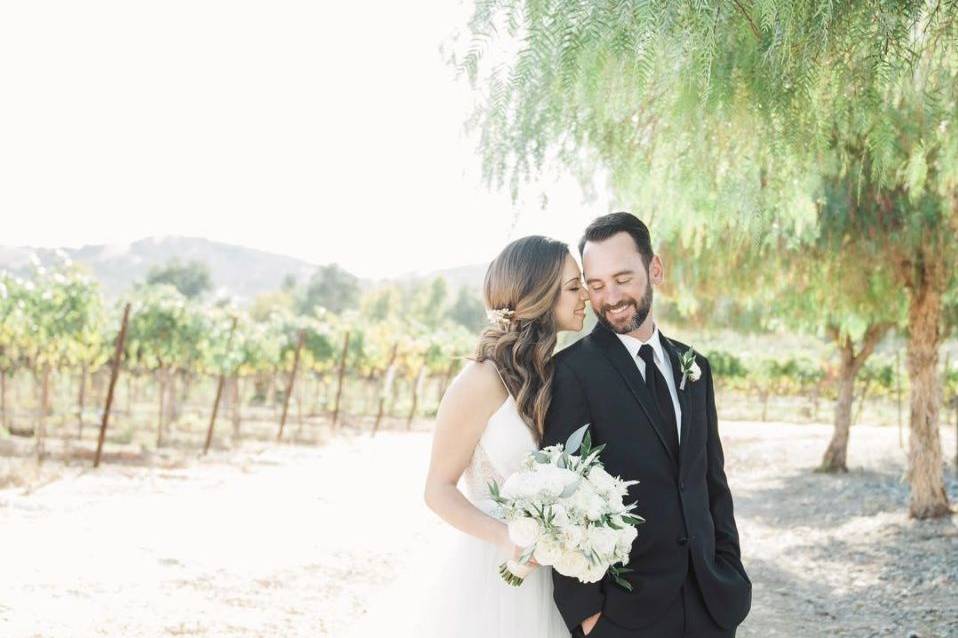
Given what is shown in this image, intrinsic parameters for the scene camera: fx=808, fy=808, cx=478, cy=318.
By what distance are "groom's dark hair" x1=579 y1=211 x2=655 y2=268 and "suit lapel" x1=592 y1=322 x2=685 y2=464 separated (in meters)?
0.31

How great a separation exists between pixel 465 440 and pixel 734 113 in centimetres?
198

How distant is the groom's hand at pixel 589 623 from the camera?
2.26 m

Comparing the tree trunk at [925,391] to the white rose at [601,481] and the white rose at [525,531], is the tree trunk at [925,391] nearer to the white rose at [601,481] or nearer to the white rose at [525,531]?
the white rose at [601,481]

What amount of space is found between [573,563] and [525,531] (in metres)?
0.15

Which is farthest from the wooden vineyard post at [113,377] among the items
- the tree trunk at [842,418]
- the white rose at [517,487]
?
the tree trunk at [842,418]

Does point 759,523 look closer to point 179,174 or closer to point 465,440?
point 465,440

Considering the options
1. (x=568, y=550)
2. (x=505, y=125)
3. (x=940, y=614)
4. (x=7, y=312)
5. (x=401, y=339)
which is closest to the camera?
(x=568, y=550)

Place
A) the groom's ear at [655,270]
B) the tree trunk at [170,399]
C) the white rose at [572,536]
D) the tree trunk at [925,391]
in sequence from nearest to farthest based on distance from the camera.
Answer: the white rose at [572,536], the groom's ear at [655,270], the tree trunk at [925,391], the tree trunk at [170,399]

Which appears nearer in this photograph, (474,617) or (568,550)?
(568,550)

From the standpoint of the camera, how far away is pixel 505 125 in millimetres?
3789

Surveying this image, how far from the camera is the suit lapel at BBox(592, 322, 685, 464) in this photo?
2.36 metres

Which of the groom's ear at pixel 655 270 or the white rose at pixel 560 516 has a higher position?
the groom's ear at pixel 655 270

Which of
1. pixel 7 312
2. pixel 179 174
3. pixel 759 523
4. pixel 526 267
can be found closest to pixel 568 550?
pixel 526 267

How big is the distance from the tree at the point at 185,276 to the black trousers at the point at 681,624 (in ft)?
259
